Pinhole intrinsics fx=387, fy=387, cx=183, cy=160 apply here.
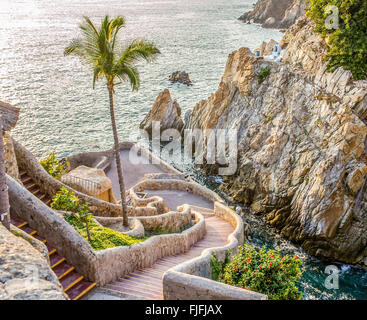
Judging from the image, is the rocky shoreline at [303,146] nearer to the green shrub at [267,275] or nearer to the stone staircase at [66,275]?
the green shrub at [267,275]

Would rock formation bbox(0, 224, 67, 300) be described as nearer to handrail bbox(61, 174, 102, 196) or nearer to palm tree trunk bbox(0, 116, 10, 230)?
palm tree trunk bbox(0, 116, 10, 230)

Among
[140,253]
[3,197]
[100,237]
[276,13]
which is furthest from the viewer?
[276,13]

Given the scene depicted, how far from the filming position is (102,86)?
242ft

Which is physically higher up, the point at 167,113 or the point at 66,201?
the point at 66,201

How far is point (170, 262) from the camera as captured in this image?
51.6 feet

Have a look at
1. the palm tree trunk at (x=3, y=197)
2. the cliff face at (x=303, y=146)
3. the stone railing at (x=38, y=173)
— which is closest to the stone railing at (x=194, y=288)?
the palm tree trunk at (x=3, y=197)

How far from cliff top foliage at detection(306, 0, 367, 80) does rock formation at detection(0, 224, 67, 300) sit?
2805 centimetres

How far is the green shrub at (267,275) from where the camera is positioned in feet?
35.4

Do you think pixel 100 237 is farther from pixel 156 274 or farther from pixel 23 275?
pixel 23 275

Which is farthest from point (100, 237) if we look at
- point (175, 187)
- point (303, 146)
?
point (303, 146)

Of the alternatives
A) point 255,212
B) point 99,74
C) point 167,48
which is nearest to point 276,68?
point 255,212

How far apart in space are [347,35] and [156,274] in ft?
85.3
